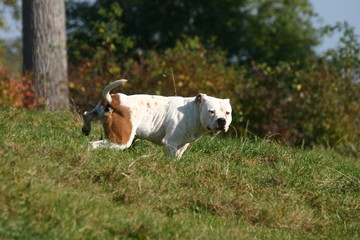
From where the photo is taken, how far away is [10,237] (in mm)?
5496

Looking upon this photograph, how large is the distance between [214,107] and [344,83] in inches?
343

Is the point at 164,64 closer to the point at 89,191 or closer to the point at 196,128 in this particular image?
the point at 196,128

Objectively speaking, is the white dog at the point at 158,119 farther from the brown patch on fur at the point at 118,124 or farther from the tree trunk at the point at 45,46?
the tree trunk at the point at 45,46

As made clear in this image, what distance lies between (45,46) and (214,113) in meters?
7.60

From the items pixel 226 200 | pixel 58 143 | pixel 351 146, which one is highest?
pixel 58 143

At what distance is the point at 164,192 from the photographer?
7391mm

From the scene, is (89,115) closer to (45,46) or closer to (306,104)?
(45,46)

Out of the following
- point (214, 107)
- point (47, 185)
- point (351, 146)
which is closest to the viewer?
point (47, 185)

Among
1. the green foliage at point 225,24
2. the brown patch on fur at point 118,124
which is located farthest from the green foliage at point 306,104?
the green foliage at point 225,24

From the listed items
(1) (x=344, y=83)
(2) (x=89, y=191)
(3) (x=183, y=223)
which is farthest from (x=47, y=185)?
(1) (x=344, y=83)

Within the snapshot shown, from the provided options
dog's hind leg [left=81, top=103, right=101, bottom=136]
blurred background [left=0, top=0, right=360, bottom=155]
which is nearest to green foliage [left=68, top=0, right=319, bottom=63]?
blurred background [left=0, top=0, right=360, bottom=155]

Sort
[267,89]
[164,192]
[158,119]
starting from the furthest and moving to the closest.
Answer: [267,89] < [158,119] < [164,192]

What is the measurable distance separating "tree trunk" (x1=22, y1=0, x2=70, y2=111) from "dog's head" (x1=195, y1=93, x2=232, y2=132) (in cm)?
678

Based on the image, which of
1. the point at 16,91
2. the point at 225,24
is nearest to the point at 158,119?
the point at 16,91
